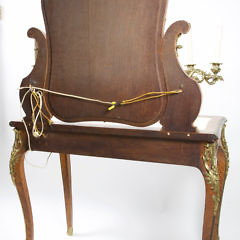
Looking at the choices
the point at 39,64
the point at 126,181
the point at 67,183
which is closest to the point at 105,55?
the point at 39,64

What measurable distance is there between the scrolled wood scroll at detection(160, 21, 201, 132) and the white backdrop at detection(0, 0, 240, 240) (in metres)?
0.58

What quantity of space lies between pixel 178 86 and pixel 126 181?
46.1 inches

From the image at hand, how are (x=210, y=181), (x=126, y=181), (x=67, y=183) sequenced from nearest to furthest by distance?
(x=210, y=181), (x=67, y=183), (x=126, y=181)

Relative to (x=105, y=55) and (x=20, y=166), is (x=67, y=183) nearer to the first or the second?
(x=20, y=166)

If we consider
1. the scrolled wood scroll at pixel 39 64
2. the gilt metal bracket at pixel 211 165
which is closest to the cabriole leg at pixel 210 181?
the gilt metal bracket at pixel 211 165

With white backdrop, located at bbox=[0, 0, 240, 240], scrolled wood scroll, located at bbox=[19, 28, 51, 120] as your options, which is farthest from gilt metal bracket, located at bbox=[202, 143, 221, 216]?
white backdrop, located at bbox=[0, 0, 240, 240]

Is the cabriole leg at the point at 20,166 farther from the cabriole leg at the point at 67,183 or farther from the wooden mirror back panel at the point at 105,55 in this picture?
the cabriole leg at the point at 67,183

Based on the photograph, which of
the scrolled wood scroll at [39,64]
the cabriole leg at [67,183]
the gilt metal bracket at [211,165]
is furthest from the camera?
the cabriole leg at [67,183]

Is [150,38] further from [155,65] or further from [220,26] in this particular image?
[220,26]

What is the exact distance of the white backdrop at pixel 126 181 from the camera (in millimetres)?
1735

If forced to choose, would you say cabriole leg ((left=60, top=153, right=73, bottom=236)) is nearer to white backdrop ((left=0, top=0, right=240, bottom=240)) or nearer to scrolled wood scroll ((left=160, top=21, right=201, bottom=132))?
white backdrop ((left=0, top=0, right=240, bottom=240))

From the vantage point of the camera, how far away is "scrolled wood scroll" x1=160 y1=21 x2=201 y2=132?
0.98 metres

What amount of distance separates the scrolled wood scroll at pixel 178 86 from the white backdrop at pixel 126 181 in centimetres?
58

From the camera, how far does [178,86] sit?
1.00 m
